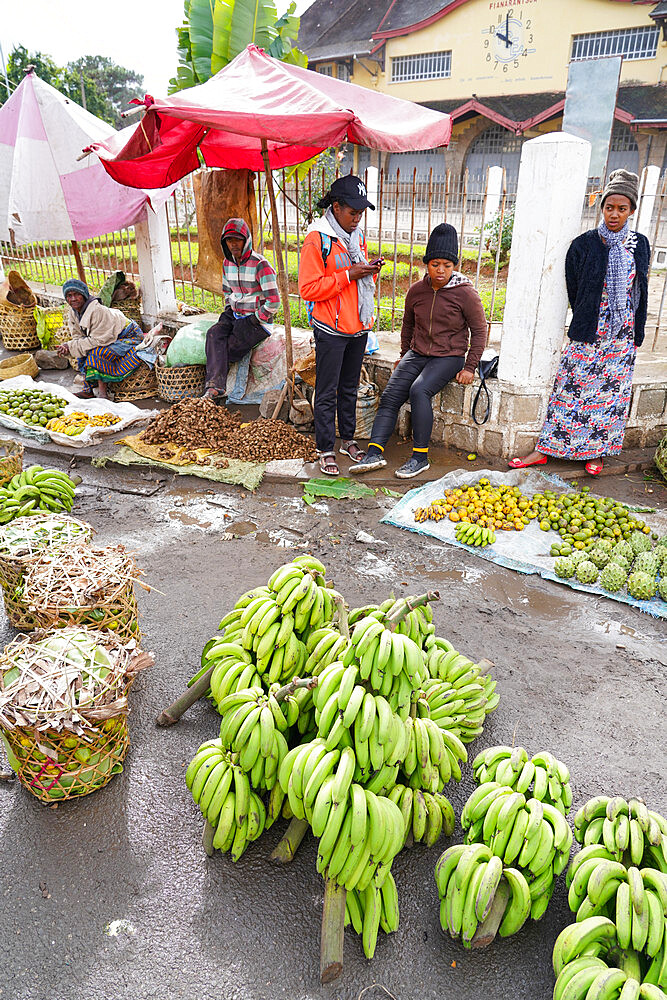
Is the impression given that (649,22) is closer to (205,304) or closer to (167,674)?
(205,304)

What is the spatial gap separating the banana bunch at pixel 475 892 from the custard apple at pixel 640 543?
9.58 ft

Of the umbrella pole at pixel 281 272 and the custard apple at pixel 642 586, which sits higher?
the umbrella pole at pixel 281 272

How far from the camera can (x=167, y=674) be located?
11.9 ft

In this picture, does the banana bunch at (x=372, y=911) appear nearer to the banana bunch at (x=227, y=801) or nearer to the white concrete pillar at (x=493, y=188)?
the banana bunch at (x=227, y=801)

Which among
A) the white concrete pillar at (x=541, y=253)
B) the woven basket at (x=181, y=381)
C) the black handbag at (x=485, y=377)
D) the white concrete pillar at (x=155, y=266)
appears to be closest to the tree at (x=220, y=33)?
the white concrete pillar at (x=155, y=266)

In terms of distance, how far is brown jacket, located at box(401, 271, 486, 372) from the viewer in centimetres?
563

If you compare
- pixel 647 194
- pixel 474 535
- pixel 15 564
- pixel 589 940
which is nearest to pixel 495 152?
pixel 647 194

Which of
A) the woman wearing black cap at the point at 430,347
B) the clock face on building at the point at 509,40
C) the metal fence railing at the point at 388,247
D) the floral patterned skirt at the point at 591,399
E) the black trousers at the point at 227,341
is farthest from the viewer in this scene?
the clock face on building at the point at 509,40

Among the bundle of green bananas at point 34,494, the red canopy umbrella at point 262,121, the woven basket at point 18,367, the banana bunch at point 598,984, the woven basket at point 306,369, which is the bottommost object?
the banana bunch at point 598,984

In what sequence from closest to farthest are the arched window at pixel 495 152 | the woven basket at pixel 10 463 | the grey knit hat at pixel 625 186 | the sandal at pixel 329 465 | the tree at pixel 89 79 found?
the grey knit hat at pixel 625 186
the woven basket at pixel 10 463
the sandal at pixel 329 465
the arched window at pixel 495 152
the tree at pixel 89 79

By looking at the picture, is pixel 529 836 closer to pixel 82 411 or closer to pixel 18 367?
pixel 82 411

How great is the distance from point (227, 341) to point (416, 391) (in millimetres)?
2563

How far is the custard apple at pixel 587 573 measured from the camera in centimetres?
441

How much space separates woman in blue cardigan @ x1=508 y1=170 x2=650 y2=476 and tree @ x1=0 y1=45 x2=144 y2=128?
284 inches
